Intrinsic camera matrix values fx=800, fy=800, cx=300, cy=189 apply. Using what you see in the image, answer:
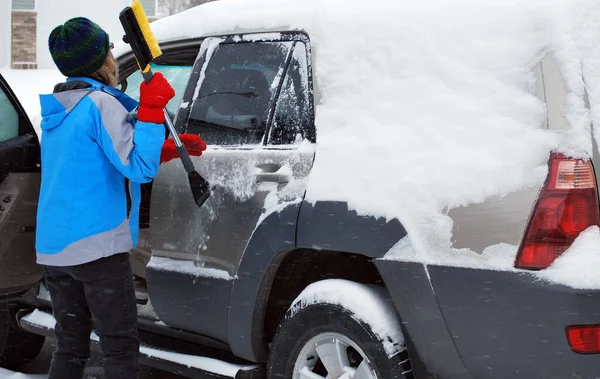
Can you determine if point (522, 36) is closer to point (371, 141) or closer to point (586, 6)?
point (586, 6)

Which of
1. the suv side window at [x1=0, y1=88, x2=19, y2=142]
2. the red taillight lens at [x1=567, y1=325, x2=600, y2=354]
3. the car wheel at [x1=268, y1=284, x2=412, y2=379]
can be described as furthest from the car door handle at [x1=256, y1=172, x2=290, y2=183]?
the suv side window at [x1=0, y1=88, x2=19, y2=142]

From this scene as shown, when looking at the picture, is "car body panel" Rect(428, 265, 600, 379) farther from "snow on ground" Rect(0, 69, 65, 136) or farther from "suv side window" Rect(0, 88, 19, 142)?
"snow on ground" Rect(0, 69, 65, 136)

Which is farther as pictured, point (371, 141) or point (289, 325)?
point (289, 325)

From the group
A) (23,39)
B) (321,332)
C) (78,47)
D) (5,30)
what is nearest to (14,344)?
(78,47)

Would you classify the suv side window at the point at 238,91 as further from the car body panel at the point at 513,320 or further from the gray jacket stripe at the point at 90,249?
the car body panel at the point at 513,320

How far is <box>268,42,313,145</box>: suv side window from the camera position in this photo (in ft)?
10.4

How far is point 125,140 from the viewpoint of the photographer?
119 inches

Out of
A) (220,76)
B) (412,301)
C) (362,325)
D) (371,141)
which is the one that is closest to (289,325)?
(362,325)

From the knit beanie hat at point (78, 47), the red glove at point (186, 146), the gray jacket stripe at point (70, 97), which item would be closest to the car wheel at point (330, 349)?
the red glove at point (186, 146)

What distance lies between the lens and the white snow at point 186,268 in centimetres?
335

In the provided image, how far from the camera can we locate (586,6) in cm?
253

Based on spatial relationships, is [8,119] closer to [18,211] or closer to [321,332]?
[18,211]

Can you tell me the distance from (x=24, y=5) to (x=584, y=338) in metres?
19.3

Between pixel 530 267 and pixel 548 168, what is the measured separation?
30 cm
